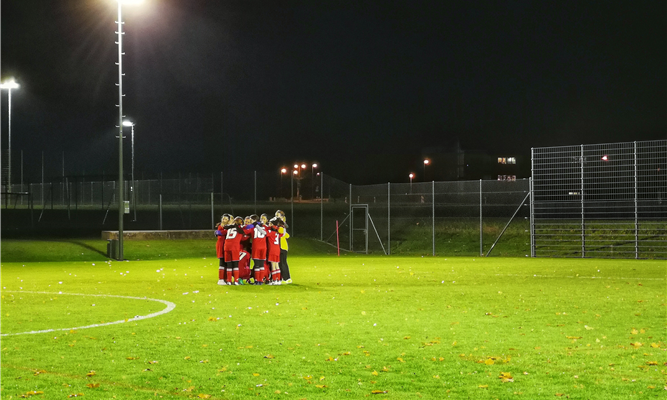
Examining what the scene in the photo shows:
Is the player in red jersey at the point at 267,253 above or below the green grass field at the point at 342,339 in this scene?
above

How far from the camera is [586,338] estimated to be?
10.5 metres

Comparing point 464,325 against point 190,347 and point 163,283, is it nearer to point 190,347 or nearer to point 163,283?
point 190,347

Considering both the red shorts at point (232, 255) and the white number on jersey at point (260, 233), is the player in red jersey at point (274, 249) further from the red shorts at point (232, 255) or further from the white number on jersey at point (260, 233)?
the red shorts at point (232, 255)

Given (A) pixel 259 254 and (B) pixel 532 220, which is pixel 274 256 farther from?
(B) pixel 532 220

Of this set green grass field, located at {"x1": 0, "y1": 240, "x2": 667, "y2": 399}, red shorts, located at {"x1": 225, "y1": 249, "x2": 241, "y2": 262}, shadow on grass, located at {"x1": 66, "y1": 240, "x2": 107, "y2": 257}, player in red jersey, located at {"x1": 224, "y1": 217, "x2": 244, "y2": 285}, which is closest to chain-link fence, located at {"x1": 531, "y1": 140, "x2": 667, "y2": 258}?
green grass field, located at {"x1": 0, "y1": 240, "x2": 667, "y2": 399}

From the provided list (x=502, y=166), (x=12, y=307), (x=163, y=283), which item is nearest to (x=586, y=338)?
(x=12, y=307)

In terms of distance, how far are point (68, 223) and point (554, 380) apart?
43.6m

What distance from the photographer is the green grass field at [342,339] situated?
7.69 m

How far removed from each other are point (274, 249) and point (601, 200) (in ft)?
56.9

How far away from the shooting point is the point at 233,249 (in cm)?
1928

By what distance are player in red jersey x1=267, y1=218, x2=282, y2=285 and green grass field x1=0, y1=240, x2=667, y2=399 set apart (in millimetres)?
532

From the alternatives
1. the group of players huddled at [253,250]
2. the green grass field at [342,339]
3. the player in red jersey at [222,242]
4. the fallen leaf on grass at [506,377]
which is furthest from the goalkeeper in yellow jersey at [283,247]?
the fallen leaf on grass at [506,377]

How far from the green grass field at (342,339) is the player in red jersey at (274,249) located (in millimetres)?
532

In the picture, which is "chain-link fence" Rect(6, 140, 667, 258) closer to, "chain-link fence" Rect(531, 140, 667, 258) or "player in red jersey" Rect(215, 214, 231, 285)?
"chain-link fence" Rect(531, 140, 667, 258)
